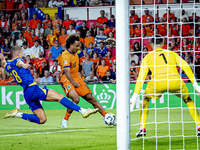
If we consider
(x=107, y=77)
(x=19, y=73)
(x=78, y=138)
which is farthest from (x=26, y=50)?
(x=78, y=138)

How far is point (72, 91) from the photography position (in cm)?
674

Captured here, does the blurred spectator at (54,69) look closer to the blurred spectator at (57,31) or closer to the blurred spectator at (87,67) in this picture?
the blurred spectator at (87,67)

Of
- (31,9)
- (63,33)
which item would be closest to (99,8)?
(63,33)

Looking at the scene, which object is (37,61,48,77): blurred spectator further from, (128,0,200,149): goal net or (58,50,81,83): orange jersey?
(58,50,81,83): orange jersey

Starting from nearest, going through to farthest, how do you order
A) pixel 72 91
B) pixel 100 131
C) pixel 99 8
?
pixel 100 131
pixel 72 91
pixel 99 8

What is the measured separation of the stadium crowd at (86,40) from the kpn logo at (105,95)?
8.9 inches

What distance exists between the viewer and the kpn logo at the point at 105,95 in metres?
10.6

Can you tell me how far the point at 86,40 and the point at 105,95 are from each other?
3287mm

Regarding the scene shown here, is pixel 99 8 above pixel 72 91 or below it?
above

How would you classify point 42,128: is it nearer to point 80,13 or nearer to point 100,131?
point 100,131

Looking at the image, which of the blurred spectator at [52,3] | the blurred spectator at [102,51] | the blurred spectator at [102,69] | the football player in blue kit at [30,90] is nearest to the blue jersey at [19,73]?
the football player in blue kit at [30,90]

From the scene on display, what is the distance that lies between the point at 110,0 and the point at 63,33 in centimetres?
323

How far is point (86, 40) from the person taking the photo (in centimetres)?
1292

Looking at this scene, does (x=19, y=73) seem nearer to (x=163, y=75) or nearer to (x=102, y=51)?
(x=163, y=75)
